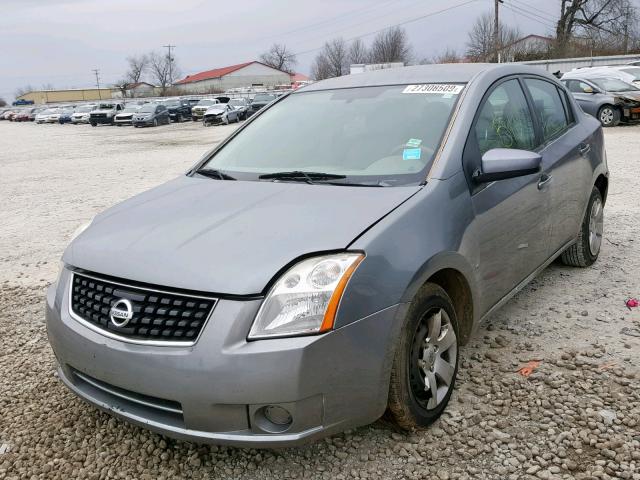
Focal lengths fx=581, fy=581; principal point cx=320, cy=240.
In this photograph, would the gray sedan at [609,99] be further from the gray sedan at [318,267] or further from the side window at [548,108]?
the gray sedan at [318,267]

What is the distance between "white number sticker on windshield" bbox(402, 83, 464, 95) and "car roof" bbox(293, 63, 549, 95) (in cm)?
5

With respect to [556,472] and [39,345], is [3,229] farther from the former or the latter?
[556,472]

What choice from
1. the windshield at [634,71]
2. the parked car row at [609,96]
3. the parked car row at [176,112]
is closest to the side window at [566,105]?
the parked car row at [609,96]

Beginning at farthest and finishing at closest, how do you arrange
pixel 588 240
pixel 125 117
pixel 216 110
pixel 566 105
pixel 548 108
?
pixel 125 117 < pixel 216 110 < pixel 588 240 < pixel 566 105 < pixel 548 108

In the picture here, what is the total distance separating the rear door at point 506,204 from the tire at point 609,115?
15.3 m

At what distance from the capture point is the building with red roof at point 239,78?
330 ft

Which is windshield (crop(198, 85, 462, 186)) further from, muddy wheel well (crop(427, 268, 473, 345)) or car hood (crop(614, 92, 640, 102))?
car hood (crop(614, 92, 640, 102))

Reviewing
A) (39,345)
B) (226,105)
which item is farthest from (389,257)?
(226,105)

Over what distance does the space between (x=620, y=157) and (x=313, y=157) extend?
1005cm

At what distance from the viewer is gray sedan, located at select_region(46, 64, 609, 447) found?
217 cm

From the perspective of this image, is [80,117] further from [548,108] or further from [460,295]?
[460,295]

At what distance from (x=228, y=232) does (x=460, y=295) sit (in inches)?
48.6

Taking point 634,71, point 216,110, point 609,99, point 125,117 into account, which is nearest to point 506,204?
point 609,99

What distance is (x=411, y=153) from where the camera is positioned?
3.05 m
